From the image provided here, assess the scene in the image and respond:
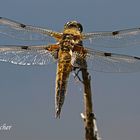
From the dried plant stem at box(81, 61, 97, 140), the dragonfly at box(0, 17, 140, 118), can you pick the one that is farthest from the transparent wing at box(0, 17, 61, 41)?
the dried plant stem at box(81, 61, 97, 140)

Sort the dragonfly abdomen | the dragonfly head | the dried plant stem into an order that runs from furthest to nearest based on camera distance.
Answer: the dragonfly head < the dragonfly abdomen < the dried plant stem

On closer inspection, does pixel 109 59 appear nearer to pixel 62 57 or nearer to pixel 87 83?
pixel 62 57

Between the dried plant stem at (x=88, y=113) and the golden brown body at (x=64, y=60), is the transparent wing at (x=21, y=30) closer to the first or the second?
the golden brown body at (x=64, y=60)

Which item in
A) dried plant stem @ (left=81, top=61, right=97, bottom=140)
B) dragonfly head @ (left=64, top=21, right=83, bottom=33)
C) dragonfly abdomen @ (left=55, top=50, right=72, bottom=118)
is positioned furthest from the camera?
dragonfly head @ (left=64, top=21, right=83, bottom=33)

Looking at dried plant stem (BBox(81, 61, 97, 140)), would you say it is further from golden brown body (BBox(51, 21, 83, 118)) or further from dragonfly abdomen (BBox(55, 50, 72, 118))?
dragonfly abdomen (BBox(55, 50, 72, 118))

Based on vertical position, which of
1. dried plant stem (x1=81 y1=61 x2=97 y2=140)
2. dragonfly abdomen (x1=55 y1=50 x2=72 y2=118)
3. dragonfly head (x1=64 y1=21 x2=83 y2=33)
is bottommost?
dried plant stem (x1=81 y1=61 x2=97 y2=140)

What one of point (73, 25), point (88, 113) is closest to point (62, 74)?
point (73, 25)

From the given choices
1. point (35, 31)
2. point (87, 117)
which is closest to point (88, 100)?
point (87, 117)

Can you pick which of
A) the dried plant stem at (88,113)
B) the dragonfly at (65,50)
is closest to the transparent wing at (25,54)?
the dragonfly at (65,50)
